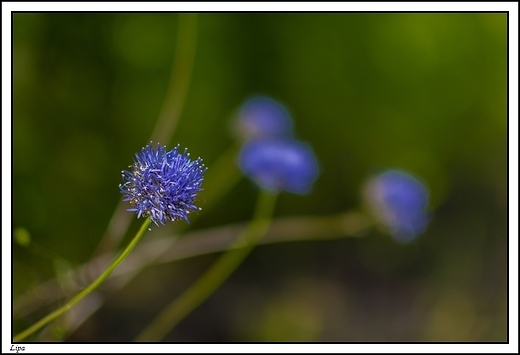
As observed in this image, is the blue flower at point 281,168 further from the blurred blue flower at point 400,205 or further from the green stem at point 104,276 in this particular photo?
the green stem at point 104,276

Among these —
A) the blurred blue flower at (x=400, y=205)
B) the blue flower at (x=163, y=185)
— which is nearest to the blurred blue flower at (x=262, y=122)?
the blurred blue flower at (x=400, y=205)

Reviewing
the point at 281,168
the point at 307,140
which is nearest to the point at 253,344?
the point at 281,168

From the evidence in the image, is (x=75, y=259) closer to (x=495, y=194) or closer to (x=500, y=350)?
(x=500, y=350)

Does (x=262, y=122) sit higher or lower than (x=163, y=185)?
higher

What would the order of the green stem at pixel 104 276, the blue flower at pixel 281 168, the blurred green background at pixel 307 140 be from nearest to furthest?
the green stem at pixel 104 276
the blue flower at pixel 281 168
the blurred green background at pixel 307 140

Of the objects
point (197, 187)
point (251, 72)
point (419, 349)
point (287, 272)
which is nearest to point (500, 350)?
point (419, 349)

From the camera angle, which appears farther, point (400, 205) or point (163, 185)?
point (400, 205)

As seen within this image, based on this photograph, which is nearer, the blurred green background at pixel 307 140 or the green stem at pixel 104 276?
the green stem at pixel 104 276

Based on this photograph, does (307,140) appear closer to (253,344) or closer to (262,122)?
(262,122)
